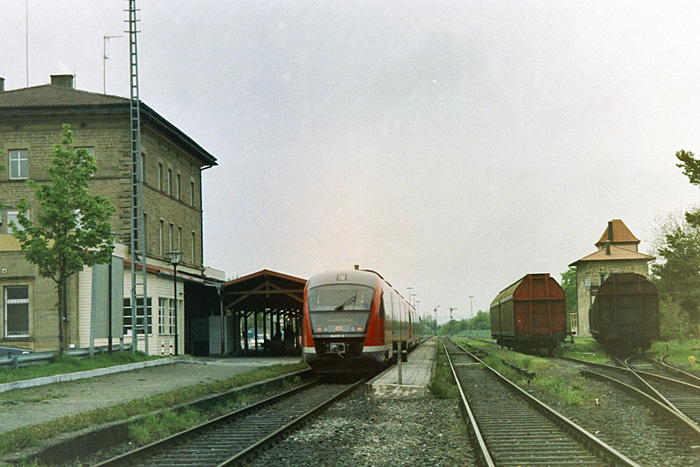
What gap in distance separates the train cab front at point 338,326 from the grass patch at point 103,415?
10.3ft

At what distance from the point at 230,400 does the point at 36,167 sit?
27.0 m

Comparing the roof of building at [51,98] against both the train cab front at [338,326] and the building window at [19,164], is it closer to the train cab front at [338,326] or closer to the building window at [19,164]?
the building window at [19,164]

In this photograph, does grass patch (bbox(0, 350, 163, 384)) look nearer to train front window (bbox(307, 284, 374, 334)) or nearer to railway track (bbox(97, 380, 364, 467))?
train front window (bbox(307, 284, 374, 334))

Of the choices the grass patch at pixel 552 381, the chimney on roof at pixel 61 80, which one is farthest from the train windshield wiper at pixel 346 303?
the chimney on roof at pixel 61 80

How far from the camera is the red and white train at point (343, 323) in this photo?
19.7 metres

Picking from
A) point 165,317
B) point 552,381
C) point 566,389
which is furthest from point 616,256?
point 566,389

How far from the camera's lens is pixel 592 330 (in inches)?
1342

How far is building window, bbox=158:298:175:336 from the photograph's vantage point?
32750 millimetres

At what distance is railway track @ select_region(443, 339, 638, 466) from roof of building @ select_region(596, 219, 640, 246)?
82107mm

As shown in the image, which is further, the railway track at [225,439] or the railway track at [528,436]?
the railway track at [225,439]

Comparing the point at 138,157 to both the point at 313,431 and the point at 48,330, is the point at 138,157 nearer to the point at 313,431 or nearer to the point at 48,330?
the point at 48,330

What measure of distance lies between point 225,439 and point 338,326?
9764 mm

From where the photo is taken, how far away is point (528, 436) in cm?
984

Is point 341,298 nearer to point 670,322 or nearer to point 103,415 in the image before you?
point 103,415
